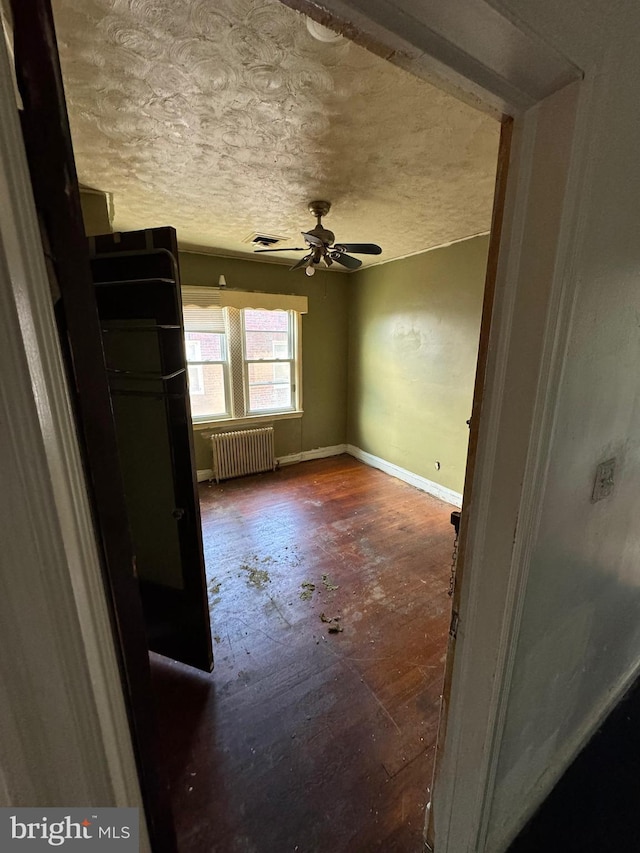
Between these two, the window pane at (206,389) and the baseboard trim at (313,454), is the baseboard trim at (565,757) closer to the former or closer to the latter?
the baseboard trim at (313,454)

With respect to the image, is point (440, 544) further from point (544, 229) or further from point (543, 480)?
point (544, 229)

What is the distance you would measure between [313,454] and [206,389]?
1.79 meters

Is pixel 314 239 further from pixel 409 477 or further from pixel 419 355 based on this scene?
pixel 409 477

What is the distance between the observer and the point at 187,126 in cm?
161

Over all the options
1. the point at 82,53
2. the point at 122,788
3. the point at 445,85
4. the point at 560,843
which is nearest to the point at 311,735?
the point at 560,843

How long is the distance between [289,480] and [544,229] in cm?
397

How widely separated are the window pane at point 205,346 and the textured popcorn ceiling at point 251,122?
1.38 metres

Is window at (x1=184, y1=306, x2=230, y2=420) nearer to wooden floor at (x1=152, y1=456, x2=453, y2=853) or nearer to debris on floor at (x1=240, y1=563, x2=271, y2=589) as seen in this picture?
wooden floor at (x1=152, y1=456, x2=453, y2=853)

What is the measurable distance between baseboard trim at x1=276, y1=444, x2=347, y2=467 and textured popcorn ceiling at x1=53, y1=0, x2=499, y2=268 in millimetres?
2954

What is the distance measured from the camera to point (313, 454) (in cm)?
513

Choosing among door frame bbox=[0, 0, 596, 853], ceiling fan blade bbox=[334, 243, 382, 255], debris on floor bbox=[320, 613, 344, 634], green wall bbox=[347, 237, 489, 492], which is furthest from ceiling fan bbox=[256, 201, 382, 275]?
debris on floor bbox=[320, 613, 344, 634]

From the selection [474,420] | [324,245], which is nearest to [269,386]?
[324,245]

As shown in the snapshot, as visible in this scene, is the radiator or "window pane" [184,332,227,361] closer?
"window pane" [184,332,227,361]

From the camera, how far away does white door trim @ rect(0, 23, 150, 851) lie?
350mm
